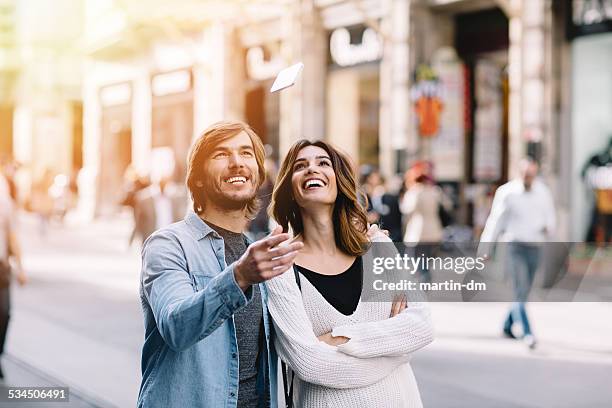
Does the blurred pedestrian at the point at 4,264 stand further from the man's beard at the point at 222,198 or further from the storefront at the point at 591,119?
the storefront at the point at 591,119

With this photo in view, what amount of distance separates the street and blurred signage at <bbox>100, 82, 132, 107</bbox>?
16288 mm

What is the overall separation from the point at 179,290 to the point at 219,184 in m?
0.37

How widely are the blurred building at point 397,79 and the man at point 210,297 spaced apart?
39.1ft

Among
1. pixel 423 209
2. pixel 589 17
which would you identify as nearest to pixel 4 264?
pixel 423 209

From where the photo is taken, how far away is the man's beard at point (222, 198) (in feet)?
7.98

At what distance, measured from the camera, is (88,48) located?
91.9 ft

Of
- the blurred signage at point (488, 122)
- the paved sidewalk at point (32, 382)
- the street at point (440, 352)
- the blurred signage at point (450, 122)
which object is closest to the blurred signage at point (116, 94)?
the blurred signage at point (450, 122)

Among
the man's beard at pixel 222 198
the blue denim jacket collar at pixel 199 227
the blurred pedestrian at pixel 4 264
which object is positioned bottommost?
the blurred pedestrian at pixel 4 264

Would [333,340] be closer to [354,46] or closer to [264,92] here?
[354,46]

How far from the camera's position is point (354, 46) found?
1808 cm

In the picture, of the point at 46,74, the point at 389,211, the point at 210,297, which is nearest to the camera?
the point at 210,297

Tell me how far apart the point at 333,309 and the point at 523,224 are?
20.2ft

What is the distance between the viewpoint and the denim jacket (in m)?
2.21

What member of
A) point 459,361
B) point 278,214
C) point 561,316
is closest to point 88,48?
point 561,316
